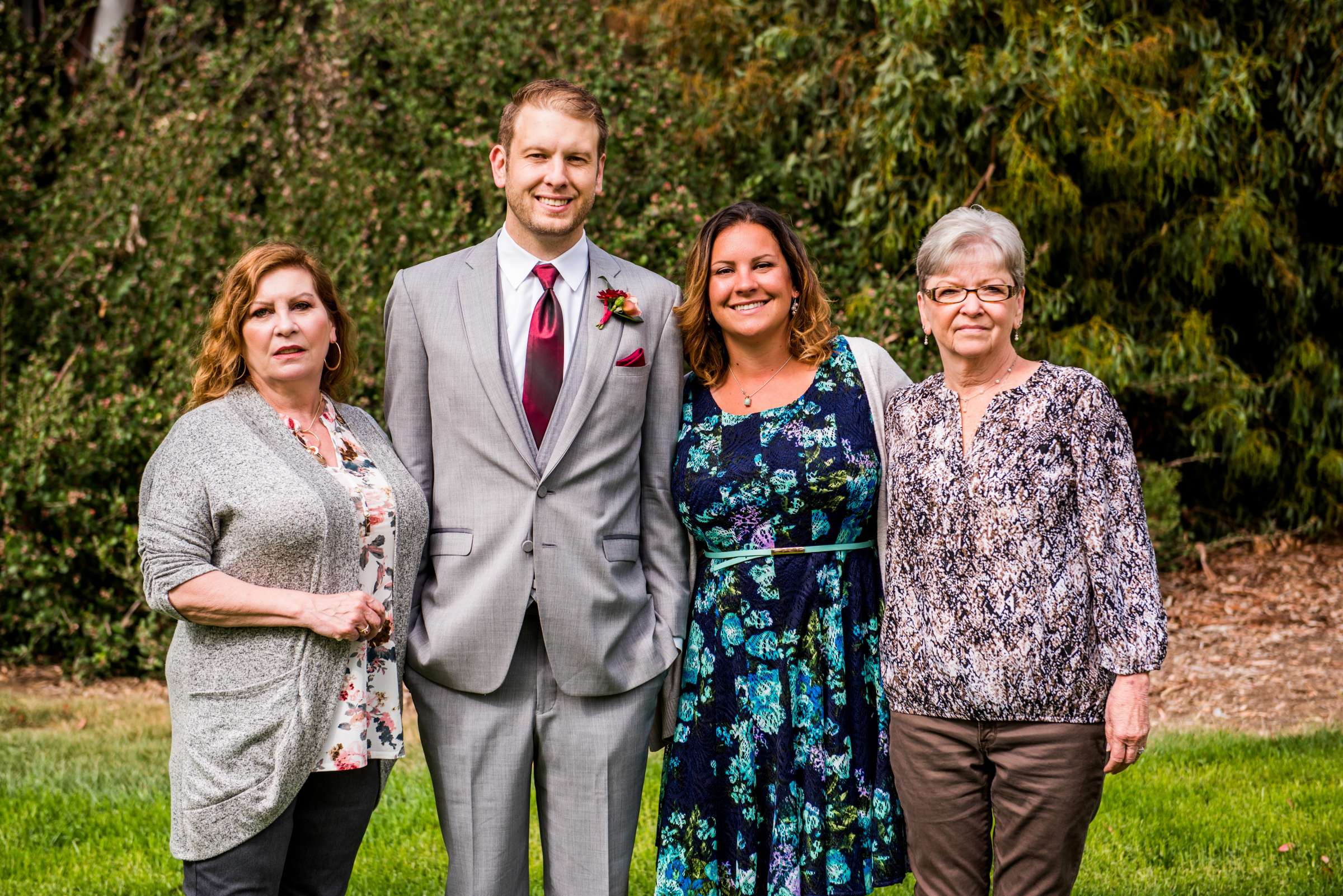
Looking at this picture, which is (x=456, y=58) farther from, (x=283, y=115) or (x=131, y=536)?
(x=131, y=536)

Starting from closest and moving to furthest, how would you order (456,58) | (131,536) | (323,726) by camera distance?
(323,726) < (131,536) < (456,58)

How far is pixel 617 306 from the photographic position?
3033mm

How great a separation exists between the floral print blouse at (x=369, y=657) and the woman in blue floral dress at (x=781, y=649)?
0.75 metres

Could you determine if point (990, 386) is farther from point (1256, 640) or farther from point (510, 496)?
point (1256, 640)

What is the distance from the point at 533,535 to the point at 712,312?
2.53 feet

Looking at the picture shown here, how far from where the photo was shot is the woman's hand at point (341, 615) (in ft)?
8.00

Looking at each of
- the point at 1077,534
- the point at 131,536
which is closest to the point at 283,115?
the point at 131,536

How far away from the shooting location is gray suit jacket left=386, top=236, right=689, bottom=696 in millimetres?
2885

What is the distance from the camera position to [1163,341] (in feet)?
26.6

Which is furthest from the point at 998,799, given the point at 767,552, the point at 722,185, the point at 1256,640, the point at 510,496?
the point at 722,185

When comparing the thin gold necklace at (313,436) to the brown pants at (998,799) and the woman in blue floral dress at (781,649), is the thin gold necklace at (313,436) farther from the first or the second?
the brown pants at (998,799)

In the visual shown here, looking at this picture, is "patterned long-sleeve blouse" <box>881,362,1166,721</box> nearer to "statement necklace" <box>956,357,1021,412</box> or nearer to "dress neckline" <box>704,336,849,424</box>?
"statement necklace" <box>956,357,1021,412</box>

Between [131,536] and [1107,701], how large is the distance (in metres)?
5.43

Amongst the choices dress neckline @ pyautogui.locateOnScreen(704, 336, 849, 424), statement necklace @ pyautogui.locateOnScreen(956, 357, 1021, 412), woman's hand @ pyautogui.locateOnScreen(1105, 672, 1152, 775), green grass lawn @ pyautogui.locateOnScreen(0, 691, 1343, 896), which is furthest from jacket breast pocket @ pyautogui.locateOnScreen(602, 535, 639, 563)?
green grass lawn @ pyautogui.locateOnScreen(0, 691, 1343, 896)
